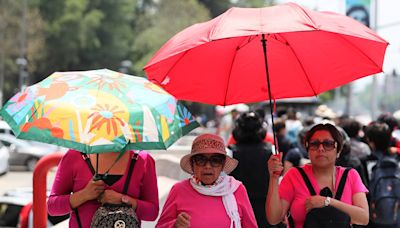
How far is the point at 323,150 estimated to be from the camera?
436cm

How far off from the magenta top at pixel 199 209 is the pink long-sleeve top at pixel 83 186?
0.42ft

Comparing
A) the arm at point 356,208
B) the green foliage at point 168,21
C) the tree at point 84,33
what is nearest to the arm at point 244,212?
the arm at point 356,208

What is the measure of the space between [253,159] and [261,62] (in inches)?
38.6

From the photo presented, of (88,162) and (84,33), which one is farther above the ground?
(88,162)

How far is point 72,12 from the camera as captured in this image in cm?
6203

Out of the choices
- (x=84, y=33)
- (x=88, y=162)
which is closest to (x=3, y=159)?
(x=88, y=162)

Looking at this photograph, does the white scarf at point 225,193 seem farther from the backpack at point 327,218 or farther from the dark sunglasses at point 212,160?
the backpack at point 327,218

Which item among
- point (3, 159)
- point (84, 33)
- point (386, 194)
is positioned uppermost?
point (386, 194)

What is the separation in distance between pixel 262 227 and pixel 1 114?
275cm

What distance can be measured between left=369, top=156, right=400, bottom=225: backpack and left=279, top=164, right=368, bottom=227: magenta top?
88.5 inches

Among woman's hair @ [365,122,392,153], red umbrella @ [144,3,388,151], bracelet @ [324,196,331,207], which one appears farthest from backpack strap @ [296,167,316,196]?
woman's hair @ [365,122,392,153]

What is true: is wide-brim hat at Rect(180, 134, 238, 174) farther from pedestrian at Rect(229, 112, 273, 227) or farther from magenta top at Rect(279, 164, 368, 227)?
pedestrian at Rect(229, 112, 273, 227)

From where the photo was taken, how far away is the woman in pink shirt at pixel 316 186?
4.29 m

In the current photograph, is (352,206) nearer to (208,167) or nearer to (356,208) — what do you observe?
(356,208)
